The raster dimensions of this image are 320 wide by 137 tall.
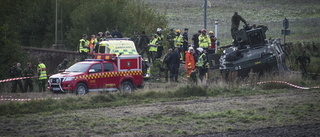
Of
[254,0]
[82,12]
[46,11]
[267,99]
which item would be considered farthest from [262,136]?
[254,0]

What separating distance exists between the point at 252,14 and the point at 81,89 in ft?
223

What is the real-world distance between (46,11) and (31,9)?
1168 millimetres

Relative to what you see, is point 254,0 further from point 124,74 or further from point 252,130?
point 252,130

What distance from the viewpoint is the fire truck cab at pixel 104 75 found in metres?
23.3

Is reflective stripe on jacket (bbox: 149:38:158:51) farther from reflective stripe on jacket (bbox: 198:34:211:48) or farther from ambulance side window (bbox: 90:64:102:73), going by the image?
ambulance side window (bbox: 90:64:102:73)

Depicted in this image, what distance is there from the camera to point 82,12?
134ft

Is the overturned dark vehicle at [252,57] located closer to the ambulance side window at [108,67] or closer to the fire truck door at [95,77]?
the ambulance side window at [108,67]

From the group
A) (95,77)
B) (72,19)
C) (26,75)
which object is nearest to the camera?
(95,77)

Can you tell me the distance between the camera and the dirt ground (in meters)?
15.5

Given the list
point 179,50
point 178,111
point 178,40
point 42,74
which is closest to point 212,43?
point 178,40

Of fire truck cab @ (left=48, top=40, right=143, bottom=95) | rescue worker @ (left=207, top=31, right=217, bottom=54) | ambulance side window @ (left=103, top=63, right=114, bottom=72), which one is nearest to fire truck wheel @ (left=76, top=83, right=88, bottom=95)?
fire truck cab @ (left=48, top=40, right=143, bottom=95)

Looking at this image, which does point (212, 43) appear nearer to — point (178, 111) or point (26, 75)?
point (26, 75)

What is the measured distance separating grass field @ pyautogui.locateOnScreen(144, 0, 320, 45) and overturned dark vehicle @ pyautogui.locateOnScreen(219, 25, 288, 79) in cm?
2976

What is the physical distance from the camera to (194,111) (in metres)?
19.3
